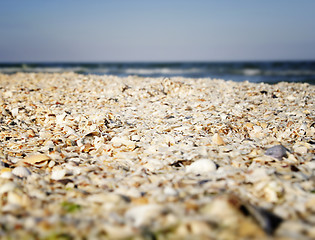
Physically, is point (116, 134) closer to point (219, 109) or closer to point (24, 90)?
point (219, 109)

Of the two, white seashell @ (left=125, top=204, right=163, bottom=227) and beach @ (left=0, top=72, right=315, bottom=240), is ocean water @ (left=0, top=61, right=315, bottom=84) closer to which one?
beach @ (left=0, top=72, right=315, bottom=240)

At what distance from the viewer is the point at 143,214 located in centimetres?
150

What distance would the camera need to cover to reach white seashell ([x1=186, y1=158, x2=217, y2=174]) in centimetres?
239

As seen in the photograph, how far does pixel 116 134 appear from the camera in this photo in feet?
11.6

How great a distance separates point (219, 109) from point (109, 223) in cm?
376

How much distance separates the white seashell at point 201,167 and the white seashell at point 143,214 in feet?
3.01

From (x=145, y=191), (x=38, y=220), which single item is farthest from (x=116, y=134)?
(x=38, y=220)

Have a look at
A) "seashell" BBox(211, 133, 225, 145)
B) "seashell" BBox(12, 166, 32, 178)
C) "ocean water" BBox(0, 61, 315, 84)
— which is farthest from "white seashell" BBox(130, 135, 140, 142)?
"ocean water" BBox(0, 61, 315, 84)

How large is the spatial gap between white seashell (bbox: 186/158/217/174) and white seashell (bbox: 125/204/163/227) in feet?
3.01

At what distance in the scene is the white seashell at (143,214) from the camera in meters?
1.44

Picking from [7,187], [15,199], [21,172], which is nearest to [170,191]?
[15,199]

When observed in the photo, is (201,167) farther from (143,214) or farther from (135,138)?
(135,138)

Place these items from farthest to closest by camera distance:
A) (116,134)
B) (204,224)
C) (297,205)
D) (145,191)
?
(116,134) → (145,191) → (297,205) → (204,224)

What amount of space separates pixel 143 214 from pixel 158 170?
1047 millimetres
